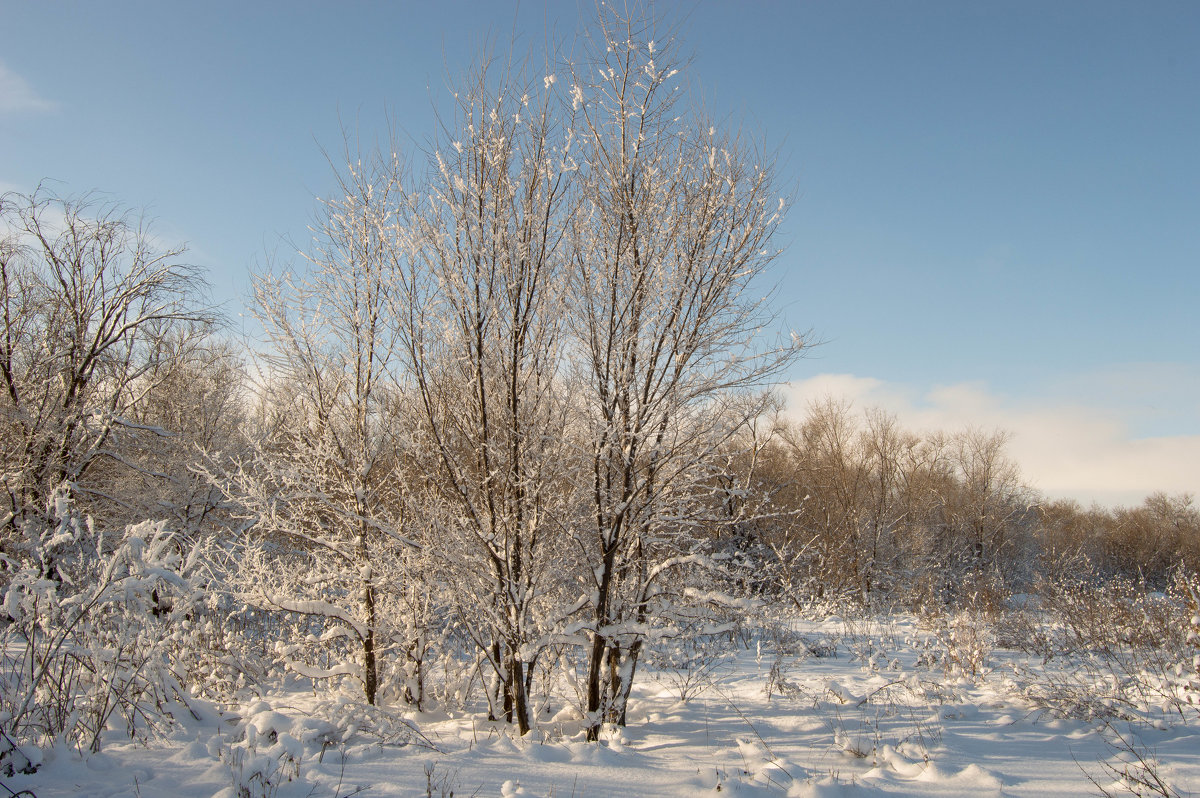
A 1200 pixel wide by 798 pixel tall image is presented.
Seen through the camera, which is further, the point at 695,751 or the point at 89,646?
the point at 695,751

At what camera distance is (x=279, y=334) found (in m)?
6.59

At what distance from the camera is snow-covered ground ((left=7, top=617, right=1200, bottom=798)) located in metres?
3.04

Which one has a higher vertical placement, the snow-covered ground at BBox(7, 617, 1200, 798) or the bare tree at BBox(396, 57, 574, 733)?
the bare tree at BBox(396, 57, 574, 733)

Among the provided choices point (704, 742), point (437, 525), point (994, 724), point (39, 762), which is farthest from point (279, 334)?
point (994, 724)

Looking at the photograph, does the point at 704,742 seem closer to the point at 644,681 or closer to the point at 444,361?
the point at 644,681

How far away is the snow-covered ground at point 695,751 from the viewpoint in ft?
9.98

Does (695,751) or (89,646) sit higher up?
(89,646)

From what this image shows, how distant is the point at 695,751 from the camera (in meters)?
4.44

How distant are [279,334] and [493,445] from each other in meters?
3.23

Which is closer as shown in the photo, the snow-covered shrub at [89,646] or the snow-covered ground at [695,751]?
the snow-covered ground at [695,751]

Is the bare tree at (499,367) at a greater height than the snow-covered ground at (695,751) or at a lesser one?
greater

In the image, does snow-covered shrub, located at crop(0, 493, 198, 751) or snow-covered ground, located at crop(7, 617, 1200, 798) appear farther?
snow-covered shrub, located at crop(0, 493, 198, 751)

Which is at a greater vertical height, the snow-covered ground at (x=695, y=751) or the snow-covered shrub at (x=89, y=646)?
the snow-covered shrub at (x=89, y=646)

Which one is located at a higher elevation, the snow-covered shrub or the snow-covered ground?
the snow-covered shrub
